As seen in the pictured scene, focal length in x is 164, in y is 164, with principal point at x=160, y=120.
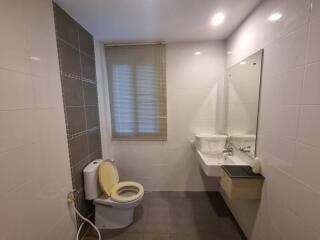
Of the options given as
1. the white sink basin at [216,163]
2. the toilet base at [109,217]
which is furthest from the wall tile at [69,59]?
the white sink basin at [216,163]

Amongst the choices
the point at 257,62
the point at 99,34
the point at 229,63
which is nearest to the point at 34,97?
the point at 99,34

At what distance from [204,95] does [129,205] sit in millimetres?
1768

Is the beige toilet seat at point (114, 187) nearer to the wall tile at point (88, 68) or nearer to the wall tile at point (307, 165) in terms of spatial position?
the wall tile at point (88, 68)

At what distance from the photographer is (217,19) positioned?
1741 millimetres

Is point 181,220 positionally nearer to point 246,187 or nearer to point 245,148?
point 246,187

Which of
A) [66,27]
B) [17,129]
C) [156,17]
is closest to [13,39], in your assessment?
[17,129]

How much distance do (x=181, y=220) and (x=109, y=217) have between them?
88cm

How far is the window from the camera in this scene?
239 centimetres

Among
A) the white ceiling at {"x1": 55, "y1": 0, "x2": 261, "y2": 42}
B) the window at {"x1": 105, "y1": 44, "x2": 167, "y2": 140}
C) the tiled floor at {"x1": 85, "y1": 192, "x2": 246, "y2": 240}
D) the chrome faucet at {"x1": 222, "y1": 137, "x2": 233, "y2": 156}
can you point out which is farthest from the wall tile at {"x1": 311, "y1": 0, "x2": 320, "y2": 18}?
the tiled floor at {"x1": 85, "y1": 192, "x2": 246, "y2": 240}

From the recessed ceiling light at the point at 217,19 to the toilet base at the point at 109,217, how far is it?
7.70ft

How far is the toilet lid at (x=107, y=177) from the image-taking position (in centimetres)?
191

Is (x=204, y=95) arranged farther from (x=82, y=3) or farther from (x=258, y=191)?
(x=82, y=3)

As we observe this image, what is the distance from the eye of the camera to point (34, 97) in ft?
3.92

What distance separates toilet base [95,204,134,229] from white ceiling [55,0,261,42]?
6.84 feet
